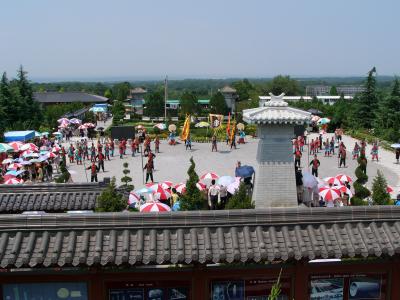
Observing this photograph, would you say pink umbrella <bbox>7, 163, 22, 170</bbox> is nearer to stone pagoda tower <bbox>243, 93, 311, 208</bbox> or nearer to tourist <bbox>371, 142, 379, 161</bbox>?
stone pagoda tower <bbox>243, 93, 311, 208</bbox>

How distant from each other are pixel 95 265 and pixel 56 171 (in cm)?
2387

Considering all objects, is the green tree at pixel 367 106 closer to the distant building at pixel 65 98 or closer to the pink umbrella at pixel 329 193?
the pink umbrella at pixel 329 193

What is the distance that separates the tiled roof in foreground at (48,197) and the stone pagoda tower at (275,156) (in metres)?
4.99

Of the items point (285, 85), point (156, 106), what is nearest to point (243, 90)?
point (285, 85)

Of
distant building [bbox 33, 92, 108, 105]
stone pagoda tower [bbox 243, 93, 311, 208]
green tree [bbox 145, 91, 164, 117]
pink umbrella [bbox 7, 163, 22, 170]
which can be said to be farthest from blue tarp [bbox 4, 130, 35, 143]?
distant building [bbox 33, 92, 108, 105]

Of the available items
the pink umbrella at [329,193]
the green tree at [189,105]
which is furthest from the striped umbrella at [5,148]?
the green tree at [189,105]

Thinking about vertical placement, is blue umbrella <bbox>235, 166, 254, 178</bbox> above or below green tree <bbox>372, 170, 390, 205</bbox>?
below

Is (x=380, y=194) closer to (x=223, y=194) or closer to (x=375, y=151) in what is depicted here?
(x=223, y=194)

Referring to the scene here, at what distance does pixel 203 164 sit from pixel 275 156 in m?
16.9

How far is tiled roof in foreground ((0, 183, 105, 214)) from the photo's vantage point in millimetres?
12219

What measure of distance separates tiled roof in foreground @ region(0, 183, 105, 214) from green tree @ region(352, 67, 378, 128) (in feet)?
147

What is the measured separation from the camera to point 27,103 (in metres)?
51.8

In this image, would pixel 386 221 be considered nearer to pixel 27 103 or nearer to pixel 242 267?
pixel 242 267

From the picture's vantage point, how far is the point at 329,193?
17031 millimetres
